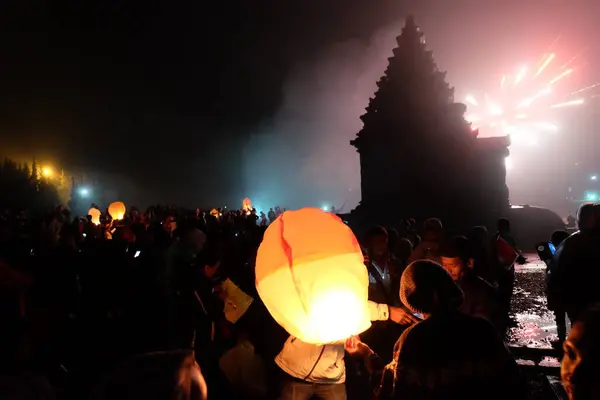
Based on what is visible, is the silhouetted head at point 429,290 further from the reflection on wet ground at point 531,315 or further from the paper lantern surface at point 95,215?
the paper lantern surface at point 95,215

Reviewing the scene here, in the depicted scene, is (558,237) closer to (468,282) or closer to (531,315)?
(531,315)

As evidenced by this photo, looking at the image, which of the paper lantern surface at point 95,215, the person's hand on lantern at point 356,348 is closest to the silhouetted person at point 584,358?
the person's hand on lantern at point 356,348

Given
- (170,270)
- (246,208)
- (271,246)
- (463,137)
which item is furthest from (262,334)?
(463,137)

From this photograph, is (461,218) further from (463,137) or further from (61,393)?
(61,393)

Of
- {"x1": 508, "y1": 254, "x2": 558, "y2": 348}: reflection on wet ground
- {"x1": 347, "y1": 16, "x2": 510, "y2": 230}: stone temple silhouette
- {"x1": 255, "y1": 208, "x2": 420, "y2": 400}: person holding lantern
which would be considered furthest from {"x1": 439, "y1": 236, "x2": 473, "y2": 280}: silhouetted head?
{"x1": 347, "y1": 16, "x2": 510, "y2": 230}: stone temple silhouette

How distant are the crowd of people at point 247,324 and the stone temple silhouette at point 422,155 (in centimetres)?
1891

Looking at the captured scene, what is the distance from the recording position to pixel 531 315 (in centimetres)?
944

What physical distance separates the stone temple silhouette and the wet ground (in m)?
12.2

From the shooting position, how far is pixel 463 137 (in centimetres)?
2695

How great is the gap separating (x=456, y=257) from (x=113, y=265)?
592 cm

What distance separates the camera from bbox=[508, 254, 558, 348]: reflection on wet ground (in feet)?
25.3

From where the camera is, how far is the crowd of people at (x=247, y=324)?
1.87 m

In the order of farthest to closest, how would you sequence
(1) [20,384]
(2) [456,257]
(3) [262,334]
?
1. (3) [262,334]
2. (2) [456,257]
3. (1) [20,384]

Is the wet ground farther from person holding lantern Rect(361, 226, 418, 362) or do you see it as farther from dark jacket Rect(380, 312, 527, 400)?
dark jacket Rect(380, 312, 527, 400)
